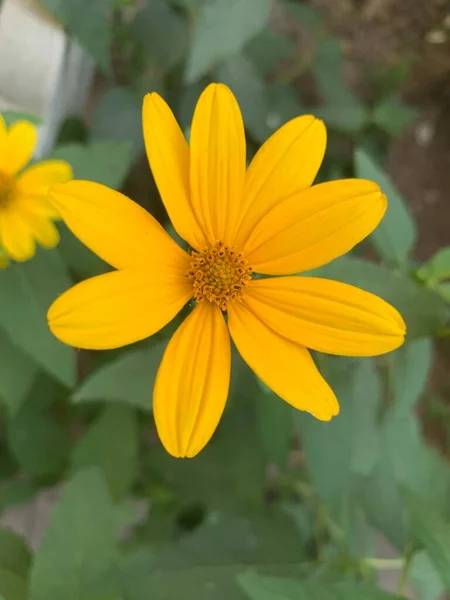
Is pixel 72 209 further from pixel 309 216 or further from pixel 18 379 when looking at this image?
pixel 18 379

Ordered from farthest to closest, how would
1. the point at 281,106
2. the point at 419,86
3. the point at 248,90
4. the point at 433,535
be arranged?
the point at 419,86 → the point at 281,106 → the point at 248,90 → the point at 433,535

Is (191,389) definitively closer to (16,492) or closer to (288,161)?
(288,161)

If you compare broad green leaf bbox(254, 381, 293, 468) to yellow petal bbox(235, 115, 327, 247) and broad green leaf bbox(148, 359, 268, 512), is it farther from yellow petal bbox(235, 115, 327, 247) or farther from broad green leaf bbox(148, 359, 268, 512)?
yellow petal bbox(235, 115, 327, 247)

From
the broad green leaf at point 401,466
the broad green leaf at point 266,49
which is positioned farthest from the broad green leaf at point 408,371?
the broad green leaf at point 266,49

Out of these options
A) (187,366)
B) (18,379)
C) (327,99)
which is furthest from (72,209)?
(327,99)

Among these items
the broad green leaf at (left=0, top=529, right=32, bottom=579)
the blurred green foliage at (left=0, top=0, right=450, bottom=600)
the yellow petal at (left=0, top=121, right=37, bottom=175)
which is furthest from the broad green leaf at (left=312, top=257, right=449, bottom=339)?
the broad green leaf at (left=0, top=529, right=32, bottom=579)

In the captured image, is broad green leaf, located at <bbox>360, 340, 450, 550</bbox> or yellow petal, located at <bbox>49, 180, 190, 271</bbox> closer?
yellow petal, located at <bbox>49, 180, 190, 271</bbox>

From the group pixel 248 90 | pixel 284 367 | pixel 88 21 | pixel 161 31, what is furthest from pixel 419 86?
pixel 284 367
